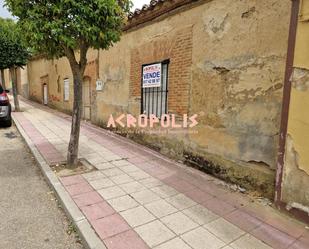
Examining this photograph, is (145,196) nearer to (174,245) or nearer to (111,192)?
(111,192)

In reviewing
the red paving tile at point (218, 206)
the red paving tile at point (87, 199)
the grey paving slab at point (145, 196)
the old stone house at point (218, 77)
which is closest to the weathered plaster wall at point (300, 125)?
the old stone house at point (218, 77)

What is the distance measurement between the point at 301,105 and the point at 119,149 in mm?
4091

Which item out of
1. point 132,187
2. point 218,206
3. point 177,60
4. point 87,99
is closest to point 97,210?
point 132,187

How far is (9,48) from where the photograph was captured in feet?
36.2

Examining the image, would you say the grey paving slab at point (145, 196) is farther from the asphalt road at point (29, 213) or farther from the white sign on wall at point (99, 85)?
the white sign on wall at point (99, 85)

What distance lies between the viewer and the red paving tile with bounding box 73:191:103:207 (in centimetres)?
337

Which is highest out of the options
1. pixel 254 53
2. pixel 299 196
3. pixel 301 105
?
pixel 254 53

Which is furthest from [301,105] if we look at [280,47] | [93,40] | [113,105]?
[113,105]

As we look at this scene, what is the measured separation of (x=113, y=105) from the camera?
787cm

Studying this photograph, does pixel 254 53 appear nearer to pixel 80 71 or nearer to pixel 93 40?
pixel 93 40

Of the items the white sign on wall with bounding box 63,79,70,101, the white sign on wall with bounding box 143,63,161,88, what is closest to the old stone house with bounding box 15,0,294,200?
the white sign on wall with bounding box 143,63,161,88

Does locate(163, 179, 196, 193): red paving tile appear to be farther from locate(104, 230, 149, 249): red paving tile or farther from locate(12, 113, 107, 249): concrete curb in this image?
locate(12, 113, 107, 249): concrete curb

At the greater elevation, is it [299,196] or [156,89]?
[156,89]

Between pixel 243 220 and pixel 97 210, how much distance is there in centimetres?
179
